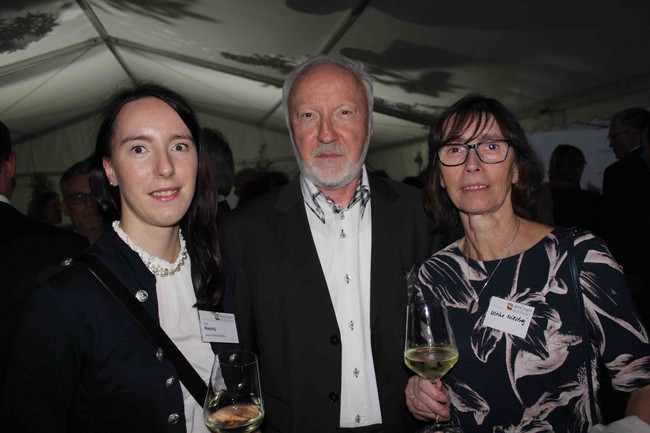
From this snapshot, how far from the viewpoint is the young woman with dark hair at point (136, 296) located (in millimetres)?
1305

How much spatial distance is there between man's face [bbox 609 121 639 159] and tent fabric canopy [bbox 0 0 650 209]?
0.99 metres

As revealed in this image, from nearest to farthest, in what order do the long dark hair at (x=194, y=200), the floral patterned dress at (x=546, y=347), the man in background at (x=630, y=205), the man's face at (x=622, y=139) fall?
1. the floral patterned dress at (x=546, y=347)
2. the long dark hair at (x=194, y=200)
3. the man in background at (x=630, y=205)
4. the man's face at (x=622, y=139)

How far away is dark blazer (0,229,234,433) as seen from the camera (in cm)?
128

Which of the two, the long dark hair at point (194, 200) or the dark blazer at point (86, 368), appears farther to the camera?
the long dark hair at point (194, 200)

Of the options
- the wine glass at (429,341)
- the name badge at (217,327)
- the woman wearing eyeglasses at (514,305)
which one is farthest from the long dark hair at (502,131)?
the name badge at (217,327)

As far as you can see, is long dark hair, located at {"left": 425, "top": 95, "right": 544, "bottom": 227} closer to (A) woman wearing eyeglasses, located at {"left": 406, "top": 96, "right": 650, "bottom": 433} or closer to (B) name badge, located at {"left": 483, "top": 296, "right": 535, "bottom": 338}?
(A) woman wearing eyeglasses, located at {"left": 406, "top": 96, "right": 650, "bottom": 433}

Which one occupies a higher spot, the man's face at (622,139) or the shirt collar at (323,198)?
the man's face at (622,139)

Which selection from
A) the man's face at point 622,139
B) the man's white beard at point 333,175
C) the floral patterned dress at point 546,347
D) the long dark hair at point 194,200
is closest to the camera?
the floral patterned dress at point 546,347

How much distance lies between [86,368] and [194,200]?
77cm

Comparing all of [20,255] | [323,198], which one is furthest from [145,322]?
[20,255]

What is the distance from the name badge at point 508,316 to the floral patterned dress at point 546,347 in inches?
0.9

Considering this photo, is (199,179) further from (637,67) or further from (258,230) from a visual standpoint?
(637,67)

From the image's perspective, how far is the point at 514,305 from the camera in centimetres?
170

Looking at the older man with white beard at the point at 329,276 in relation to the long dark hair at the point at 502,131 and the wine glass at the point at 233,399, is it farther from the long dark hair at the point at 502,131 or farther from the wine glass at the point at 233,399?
the wine glass at the point at 233,399
